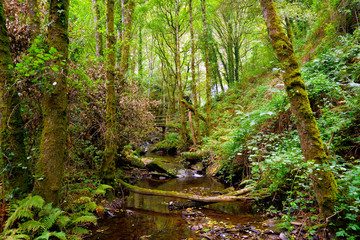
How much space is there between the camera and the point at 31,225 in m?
3.09

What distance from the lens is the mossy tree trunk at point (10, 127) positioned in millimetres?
3325

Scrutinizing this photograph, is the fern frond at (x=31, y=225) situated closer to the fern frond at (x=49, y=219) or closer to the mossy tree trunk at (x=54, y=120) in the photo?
the fern frond at (x=49, y=219)

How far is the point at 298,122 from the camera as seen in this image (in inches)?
126

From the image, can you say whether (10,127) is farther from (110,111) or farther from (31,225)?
(110,111)

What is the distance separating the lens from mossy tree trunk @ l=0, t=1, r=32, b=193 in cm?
332

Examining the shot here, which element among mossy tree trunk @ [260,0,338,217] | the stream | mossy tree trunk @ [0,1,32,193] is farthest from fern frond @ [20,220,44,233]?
mossy tree trunk @ [260,0,338,217]

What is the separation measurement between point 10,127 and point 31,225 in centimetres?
180

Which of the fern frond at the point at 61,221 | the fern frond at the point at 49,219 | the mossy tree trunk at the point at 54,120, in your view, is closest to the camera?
the fern frond at the point at 49,219

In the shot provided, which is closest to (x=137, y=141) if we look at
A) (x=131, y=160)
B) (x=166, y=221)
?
(x=131, y=160)

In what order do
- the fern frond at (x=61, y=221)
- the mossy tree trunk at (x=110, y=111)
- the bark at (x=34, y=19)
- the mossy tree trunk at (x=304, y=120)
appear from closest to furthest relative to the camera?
the mossy tree trunk at (x=304, y=120) → the fern frond at (x=61, y=221) → the bark at (x=34, y=19) → the mossy tree trunk at (x=110, y=111)

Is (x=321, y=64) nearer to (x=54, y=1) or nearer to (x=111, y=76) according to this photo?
(x=111, y=76)

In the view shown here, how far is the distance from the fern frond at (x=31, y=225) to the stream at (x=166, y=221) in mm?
1473

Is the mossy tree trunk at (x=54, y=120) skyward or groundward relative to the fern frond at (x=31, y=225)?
skyward

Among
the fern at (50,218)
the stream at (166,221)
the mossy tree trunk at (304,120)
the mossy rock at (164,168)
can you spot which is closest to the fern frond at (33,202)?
the fern at (50,218)
